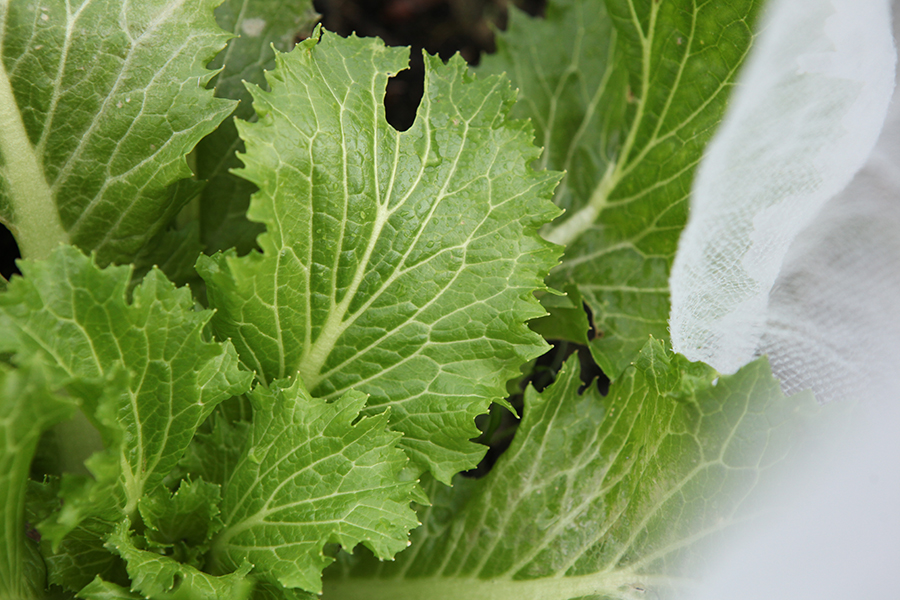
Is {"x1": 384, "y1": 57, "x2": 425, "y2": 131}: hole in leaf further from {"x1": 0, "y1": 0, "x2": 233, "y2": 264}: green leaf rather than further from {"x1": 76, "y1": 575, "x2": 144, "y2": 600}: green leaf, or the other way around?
{"x1": 76, "y1": 575, "x2": 144, "y2": 600}: green leaf

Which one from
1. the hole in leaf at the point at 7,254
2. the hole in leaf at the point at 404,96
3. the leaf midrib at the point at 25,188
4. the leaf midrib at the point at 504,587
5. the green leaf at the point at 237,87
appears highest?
the hole in leaf at the point at 404,96

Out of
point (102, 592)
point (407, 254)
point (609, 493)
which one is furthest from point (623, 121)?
point (102, 592)

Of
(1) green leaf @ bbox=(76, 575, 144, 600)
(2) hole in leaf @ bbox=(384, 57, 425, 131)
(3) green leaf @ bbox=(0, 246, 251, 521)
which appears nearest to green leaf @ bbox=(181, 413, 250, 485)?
(3) green leaf @ bbox=(0, 246, 251, 521)

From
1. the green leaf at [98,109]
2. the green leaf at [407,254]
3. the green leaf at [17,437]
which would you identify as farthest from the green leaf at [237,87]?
the green leaf at [17,437]

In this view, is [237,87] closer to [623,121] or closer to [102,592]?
[623,121]

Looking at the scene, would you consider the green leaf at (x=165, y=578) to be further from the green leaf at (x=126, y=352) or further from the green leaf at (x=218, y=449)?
the green leaf at (x=218, y=449)

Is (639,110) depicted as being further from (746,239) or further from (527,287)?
(527,287)
